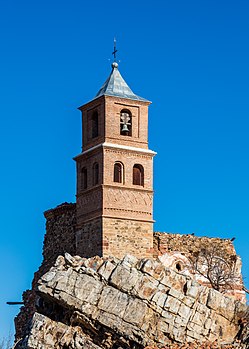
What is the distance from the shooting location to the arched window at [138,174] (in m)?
53.1

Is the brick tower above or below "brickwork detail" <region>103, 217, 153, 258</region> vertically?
above

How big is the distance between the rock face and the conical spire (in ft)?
29.3

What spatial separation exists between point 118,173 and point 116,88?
148 inches

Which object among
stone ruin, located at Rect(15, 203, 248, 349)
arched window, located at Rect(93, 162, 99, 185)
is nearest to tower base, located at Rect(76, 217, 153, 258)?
arched window, located at Rect(93, 162, 99, 185)

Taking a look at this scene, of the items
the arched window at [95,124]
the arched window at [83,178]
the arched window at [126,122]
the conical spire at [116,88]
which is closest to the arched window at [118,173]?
the arched window at [126,122]

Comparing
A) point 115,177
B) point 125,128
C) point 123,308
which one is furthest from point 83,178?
point 123,308

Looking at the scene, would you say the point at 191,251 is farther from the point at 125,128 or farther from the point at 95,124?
the point at 95,124

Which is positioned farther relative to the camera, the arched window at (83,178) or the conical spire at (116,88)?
the arched window at (83,178)

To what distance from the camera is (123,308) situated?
4556 centimetres

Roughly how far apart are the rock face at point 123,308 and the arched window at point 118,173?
19.8 ft

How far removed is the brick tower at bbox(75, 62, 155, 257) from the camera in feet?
169

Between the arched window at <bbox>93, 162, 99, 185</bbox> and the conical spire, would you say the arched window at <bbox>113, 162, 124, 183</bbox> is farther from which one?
the conical spire

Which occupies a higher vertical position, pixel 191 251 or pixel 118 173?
pixel 118 173

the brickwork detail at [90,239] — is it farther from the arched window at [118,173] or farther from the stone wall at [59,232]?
the arched window at [118,173]
